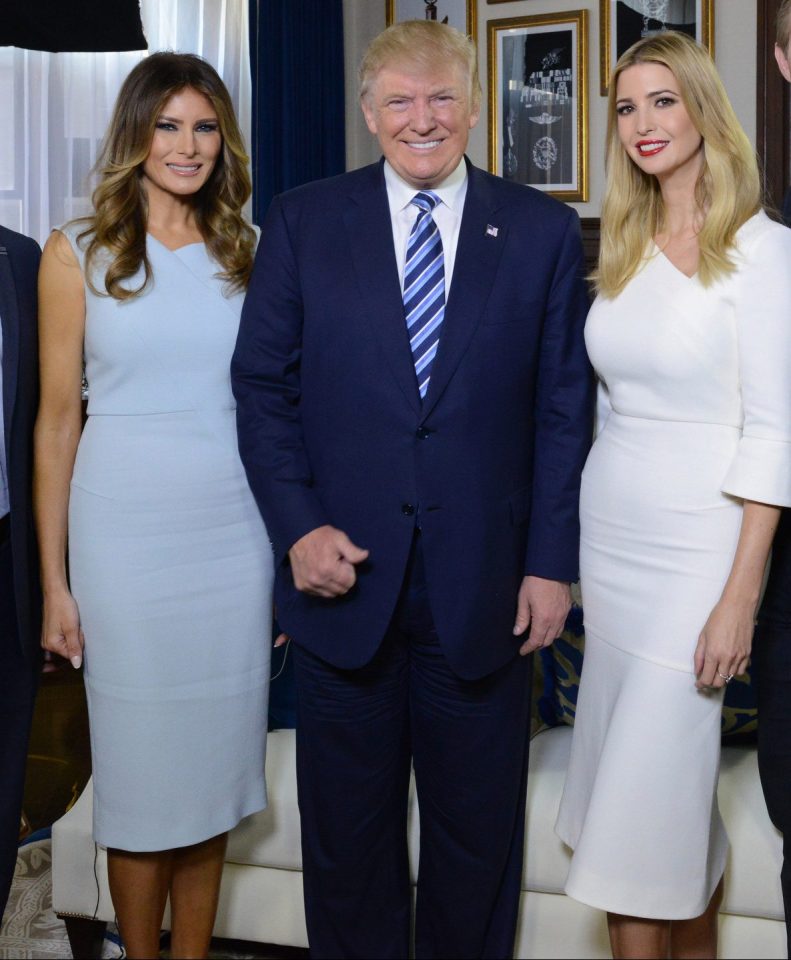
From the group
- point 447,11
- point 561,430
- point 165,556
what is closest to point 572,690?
point 561,430

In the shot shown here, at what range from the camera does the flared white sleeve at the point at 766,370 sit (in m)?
1.75

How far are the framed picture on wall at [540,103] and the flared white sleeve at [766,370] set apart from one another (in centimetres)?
361

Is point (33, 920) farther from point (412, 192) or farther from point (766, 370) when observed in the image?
point (766, 370)

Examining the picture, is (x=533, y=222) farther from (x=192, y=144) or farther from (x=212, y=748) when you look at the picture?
(x=212, y=748)

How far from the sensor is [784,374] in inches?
69.1

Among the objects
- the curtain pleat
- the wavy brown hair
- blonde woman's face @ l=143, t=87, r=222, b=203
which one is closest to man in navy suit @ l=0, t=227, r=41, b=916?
the wavy brown hair

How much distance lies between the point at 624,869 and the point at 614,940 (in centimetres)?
17

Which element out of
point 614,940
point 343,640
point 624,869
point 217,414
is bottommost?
point 614,940

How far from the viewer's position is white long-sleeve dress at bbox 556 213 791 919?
1772mm

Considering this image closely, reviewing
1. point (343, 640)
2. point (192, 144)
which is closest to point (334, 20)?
point (192, 144)

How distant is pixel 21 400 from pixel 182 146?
0.53m

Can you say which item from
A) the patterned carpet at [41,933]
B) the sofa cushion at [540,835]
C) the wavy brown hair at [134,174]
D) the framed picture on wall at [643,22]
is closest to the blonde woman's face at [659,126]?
the wavy brown hair at [134,174]

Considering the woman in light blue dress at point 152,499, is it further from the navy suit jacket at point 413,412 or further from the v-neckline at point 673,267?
the v-neckline at point 673,267

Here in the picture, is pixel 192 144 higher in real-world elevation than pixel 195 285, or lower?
higher
